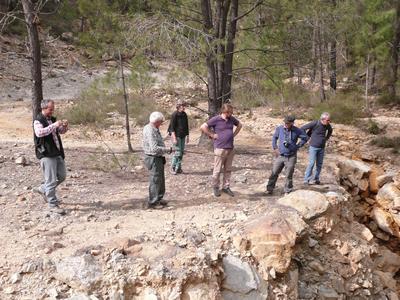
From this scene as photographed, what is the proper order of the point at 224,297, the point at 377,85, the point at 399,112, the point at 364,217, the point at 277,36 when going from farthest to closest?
the point at 377,85, the point at 399,112, the point at 277,36, the point at 364,217, the point at 224,297

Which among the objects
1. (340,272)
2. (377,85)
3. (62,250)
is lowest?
(340,272)

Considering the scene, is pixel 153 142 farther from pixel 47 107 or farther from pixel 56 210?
pixel 56 210

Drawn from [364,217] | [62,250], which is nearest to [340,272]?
[364,217]

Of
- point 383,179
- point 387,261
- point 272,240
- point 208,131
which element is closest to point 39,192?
point 208,131

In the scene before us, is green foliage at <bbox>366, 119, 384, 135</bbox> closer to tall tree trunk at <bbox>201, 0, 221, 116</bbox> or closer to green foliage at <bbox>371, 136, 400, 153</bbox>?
green foliage at <bbox>371, 136, 400, 153</bbox>

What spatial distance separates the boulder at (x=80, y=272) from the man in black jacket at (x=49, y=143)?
1647 millimetres

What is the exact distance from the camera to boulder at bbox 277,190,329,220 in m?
7.20

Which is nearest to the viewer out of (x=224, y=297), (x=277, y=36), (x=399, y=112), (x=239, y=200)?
(x=224, y=297)

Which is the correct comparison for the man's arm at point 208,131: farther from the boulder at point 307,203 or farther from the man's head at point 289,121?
the boulder at point 307,203

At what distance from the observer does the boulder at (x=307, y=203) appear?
23.6 feet

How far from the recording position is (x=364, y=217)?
991 cm

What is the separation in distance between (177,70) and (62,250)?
5.74 m

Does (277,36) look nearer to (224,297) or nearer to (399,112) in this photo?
(224,297)

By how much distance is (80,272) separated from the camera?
16.8 feet
